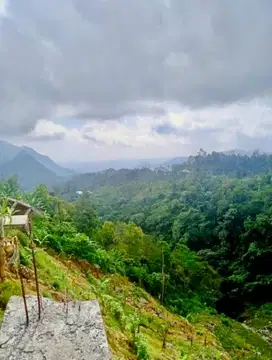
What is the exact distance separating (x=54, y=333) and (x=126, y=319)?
350 cm

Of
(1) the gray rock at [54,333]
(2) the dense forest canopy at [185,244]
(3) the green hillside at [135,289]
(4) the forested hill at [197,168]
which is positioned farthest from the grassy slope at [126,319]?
(4) the forested hill at [197,168]

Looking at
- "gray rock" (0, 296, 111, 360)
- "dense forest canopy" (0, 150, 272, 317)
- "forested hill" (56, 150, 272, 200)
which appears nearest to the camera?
"gray rock" (0, 296, 111, 360)

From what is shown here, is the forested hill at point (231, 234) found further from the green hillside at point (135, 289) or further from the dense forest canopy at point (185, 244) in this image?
the green hillside at point (135, 289)

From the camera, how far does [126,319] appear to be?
8.57 metres

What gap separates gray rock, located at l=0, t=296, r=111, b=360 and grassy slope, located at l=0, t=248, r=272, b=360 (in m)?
0.63

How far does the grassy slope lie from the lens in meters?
7.19

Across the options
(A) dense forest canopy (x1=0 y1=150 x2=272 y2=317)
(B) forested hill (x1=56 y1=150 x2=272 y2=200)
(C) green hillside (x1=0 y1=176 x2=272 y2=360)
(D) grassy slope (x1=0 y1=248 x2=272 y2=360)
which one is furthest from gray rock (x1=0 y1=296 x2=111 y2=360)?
(B) forested hill (x1=56 y1=150 x2=272 y2=200)

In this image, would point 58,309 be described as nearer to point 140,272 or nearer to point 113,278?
point 113,278

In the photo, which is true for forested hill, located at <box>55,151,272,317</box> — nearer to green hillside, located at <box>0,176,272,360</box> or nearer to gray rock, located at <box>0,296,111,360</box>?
green hillside, located at <box>0,176,272,360</box>

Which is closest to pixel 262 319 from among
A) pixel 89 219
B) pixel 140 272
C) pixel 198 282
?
pixel 198 282

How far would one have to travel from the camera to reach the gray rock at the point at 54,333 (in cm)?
489

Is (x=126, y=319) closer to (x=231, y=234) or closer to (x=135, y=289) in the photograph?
(x=135, y=289)

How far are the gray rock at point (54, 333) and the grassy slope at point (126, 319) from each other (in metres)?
0.63

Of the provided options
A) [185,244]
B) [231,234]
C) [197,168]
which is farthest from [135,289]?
[197,168]
